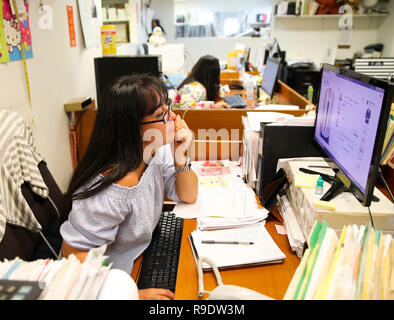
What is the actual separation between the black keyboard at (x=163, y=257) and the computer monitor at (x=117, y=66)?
53.0 inches

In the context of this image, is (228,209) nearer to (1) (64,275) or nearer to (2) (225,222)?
(2) (225,222)

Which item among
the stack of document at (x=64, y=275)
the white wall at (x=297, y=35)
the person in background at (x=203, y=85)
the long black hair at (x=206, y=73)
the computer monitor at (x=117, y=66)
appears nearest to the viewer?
the stack of document at (x=64, y=275)

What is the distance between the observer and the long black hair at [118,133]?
3.37 ft

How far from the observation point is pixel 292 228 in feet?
3.40

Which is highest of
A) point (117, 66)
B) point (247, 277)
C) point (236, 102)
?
point (117, 66)

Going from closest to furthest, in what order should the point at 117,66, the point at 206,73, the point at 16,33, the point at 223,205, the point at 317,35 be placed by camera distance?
1. the point at 223,205
2. the point at 16,33
3. the point at 117,66
4. the point at 206,73
5. the point at 317,35

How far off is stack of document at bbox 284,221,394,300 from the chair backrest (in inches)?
38.8

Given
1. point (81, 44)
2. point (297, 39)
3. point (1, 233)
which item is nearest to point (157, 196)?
point (1, 233)

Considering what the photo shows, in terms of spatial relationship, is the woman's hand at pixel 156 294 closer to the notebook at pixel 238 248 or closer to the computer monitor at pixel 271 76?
the notebook at pixel 238 248

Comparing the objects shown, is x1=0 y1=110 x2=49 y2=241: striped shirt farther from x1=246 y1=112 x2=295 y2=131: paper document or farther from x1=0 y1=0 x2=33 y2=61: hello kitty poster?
x1=246 y1=112 x2=295 y2=131: paper document

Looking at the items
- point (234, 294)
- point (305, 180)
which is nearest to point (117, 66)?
point (305, 180)

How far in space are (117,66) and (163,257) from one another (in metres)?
1.64

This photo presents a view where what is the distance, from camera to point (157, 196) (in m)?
1.24

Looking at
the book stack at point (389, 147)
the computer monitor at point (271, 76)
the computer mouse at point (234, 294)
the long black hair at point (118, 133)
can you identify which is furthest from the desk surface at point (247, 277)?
the computer monitor at point (271, 76)
